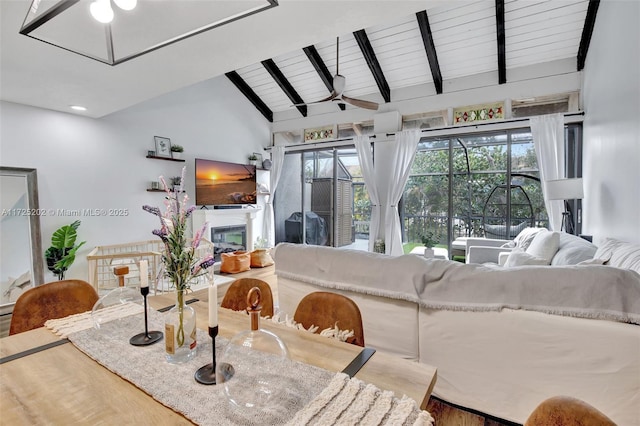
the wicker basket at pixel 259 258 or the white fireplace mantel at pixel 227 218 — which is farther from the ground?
the white fireplace mantel at pixel 227 218

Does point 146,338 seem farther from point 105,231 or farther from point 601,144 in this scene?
point 601,144

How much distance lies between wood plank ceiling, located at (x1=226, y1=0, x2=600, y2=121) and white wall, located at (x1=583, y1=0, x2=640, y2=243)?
46cm

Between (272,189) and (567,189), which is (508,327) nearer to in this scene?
(567,189)

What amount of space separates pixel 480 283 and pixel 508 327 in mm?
245

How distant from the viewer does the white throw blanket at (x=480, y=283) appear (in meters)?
1.45

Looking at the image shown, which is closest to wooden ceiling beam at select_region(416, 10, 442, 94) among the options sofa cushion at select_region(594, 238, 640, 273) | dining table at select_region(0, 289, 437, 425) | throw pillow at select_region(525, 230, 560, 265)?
throw pillow at select_region(525, 230, 560, 265)

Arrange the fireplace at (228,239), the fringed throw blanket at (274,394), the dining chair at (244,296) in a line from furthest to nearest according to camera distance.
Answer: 1. the fireplace at (228,239)
2. the dining chair at (244,296)
3. the fringed throw blanket at (274,394)

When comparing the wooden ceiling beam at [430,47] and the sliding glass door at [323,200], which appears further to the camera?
the sliding glass door at [323,200]

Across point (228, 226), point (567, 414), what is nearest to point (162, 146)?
point (228, 226)

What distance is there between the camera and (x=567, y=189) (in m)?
3.48

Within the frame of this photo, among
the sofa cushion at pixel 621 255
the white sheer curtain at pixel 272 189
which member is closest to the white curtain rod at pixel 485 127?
the white sheer curtain at pixel 272 189

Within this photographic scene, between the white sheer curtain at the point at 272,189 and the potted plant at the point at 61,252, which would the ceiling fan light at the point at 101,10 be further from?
the white sheer curtain at the point at 272,189

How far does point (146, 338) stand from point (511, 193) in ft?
16.8

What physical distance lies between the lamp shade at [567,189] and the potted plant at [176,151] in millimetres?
5123
